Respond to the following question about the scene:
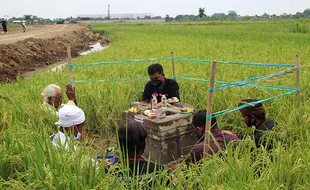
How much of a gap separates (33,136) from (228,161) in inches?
63.1

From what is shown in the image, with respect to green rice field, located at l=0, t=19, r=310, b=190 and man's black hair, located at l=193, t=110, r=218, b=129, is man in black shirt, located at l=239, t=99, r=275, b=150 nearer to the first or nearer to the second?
green rice field, located at l=0, t=19, r=310, b=190

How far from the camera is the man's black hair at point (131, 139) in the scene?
249 cm

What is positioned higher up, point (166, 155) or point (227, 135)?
point (227, 135)

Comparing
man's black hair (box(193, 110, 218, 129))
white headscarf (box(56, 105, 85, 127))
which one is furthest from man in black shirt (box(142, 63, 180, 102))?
white headscarf (box(56, 105, 85, 127))

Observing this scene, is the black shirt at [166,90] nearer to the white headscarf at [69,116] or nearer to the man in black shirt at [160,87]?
the man in black shirt at [160,87]

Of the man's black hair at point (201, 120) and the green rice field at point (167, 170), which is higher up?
the man's black hair at point (201, 120)

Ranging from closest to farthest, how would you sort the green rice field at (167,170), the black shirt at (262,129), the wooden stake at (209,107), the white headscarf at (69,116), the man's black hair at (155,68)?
the green rice field at (167,170)
the wooden stake at (209,107)
the white headscarf at (69,116)
the black shirt at (262,129)
the man's black hair at (155,68)

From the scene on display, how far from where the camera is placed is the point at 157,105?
14.5ft

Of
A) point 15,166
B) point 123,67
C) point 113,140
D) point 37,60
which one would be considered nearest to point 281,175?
point 15,166

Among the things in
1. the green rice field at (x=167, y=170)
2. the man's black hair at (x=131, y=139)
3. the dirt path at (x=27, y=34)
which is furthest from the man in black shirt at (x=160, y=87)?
the dirt path at (x=27, y=34)

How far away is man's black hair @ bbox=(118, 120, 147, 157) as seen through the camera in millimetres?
2488

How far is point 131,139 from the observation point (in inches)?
97.9

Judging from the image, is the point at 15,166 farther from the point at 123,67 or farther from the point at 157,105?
the point at 123,67

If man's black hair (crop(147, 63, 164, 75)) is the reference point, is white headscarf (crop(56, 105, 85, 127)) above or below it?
below
